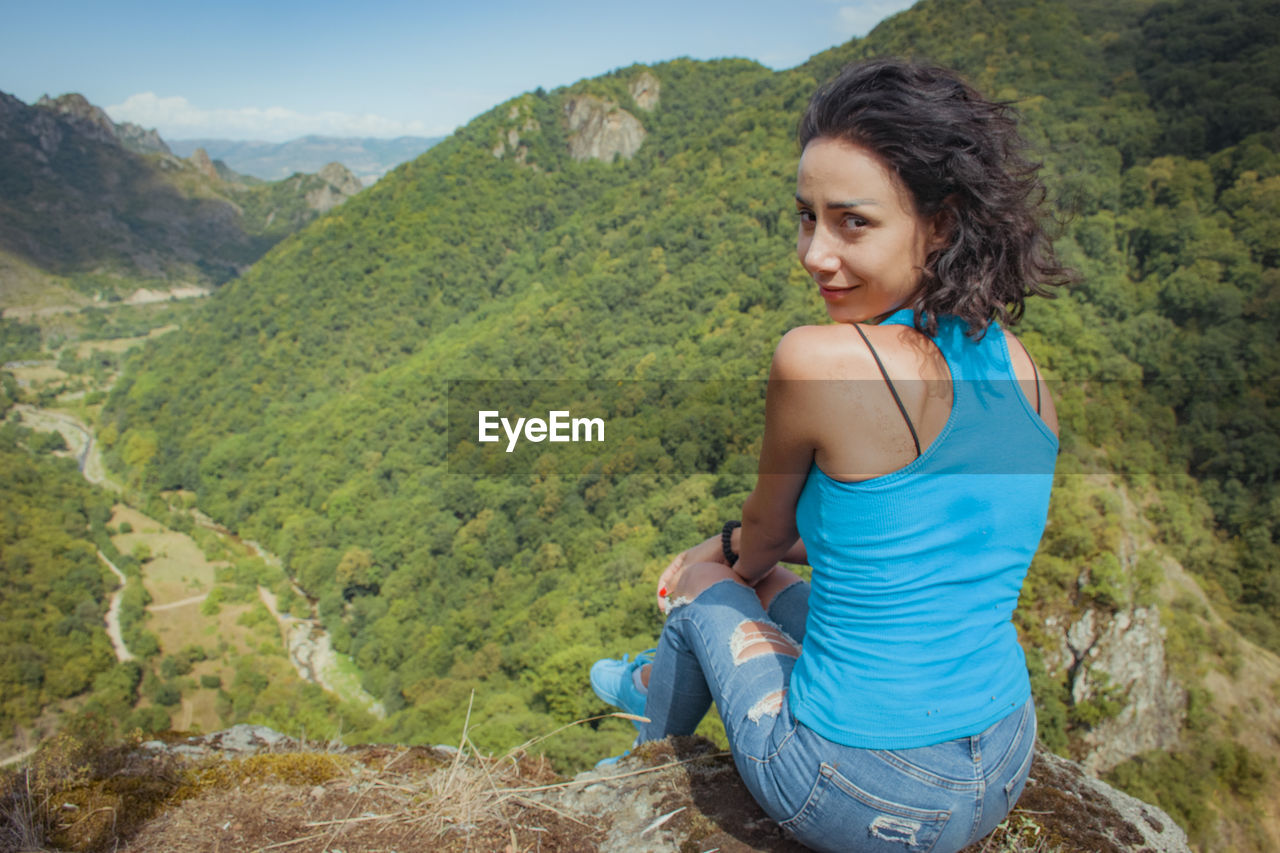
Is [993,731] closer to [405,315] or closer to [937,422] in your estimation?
[937,422]

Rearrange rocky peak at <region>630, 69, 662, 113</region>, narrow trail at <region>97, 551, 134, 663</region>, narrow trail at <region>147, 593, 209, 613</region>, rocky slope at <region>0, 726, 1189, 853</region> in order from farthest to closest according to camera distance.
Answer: rocky peak at <region>630, 69, 662, 113</region>, narrow trail at <region>147, 593, 209, 613</region>, narrow trail at <region>97, 551, 134, 663</region>, rocky slope at <region>0, 726, 1189, 853</region>

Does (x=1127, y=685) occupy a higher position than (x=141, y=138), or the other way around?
(x=141, y=138)

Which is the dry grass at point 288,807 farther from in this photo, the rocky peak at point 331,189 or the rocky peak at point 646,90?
the rocky peak at point 331,189

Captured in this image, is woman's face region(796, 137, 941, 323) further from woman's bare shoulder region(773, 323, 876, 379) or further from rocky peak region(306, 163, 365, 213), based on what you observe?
rocky peak region(306, 163, 365, 213)

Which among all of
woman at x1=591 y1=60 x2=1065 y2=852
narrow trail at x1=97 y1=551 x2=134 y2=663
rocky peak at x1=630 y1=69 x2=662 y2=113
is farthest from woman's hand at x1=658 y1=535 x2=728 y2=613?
rocky peak at x1=630 y1=69 x2=662 y2=113

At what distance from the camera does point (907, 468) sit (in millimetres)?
1349

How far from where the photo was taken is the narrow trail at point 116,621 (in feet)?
118

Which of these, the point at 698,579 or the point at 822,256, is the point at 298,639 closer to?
the point at 698,579

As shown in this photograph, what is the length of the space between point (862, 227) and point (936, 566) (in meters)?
0.82

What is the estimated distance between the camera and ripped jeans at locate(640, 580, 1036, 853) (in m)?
1.44

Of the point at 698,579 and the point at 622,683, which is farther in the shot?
the point at 622,683

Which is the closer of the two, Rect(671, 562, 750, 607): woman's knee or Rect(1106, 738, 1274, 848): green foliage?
Rect(671, 562, 750, 607): woman's knee

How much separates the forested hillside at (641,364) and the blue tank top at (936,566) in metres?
0.84

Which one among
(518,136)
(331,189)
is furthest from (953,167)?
(331,189)
